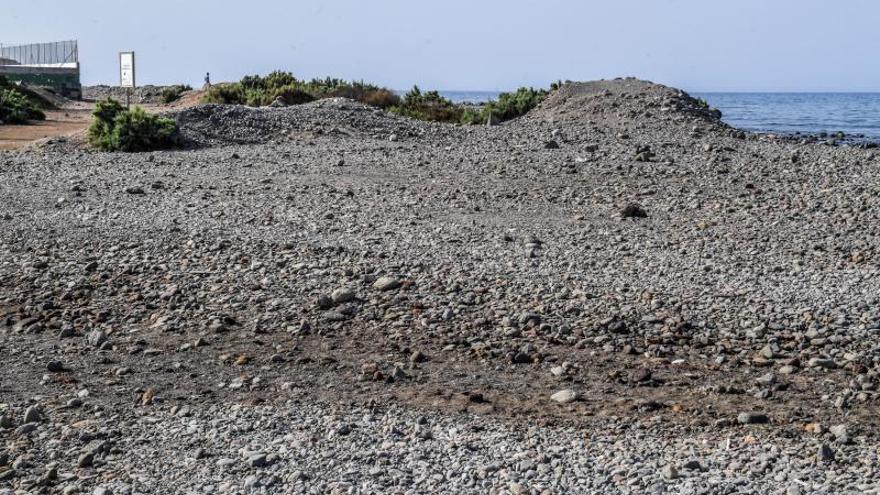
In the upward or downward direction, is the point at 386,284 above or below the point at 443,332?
above

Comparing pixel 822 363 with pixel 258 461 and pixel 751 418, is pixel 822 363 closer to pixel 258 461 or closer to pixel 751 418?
pixel 751 418

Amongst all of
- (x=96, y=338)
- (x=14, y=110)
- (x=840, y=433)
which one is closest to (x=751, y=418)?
(x=840, y=433)

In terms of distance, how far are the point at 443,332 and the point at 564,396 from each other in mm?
1733

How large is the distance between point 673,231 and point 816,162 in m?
6.23

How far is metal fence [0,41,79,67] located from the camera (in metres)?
66.1

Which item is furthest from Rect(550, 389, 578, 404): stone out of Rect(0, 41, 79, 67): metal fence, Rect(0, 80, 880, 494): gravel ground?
Rect(0, 41, 79, 67): metal fence

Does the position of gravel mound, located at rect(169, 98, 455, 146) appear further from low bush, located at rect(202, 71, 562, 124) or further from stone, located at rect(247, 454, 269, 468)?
stone, located at rect(247, 454, 269, 468)

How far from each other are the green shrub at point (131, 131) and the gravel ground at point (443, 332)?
14.2 feet

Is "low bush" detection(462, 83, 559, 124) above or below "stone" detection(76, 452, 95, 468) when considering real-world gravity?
above

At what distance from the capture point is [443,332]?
876cm

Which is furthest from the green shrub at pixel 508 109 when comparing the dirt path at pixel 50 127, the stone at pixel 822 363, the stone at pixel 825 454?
the stone at pixel 825 454

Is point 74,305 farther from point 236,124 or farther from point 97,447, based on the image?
point 236,124

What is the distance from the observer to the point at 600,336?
8578 millimetres

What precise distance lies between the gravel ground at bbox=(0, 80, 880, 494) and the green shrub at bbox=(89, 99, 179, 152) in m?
4.34
